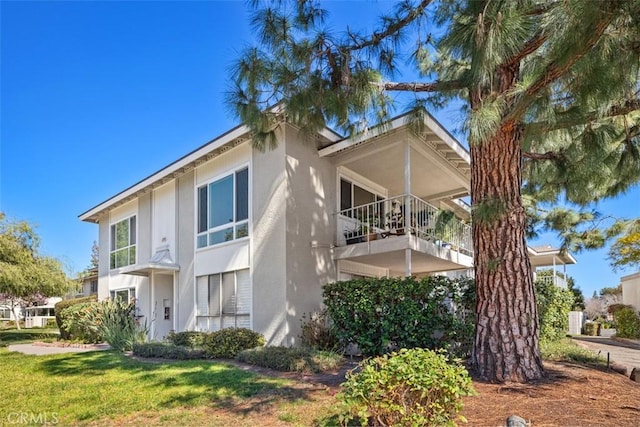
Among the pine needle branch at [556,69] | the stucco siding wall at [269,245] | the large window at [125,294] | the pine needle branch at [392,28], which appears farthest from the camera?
the large window at [125,294]

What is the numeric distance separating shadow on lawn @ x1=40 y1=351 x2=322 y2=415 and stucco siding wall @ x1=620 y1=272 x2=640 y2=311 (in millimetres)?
21411

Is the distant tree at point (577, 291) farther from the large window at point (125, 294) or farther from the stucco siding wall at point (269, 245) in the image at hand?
the large window at point (125, 294)

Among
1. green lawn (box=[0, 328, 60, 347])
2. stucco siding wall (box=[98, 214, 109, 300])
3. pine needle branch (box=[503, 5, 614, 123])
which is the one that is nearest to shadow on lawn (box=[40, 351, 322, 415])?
pine needle branch (box=[503, 5, 614, 123])

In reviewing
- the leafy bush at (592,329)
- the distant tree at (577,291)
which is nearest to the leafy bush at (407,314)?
the leafy bush at (592,329)

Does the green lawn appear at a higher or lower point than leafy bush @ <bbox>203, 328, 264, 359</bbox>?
lower

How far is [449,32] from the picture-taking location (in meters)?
5.24

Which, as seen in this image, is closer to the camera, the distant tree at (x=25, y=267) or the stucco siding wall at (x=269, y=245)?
the stucco siding wall at (x=269, y=245)

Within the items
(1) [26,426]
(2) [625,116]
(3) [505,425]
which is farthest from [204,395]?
(2) [625,116]

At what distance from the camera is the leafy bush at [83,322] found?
1476 centimetres

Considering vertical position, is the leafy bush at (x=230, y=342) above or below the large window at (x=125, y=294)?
below

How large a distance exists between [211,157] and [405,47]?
8.09 meters

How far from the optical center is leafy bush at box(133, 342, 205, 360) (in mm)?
9984

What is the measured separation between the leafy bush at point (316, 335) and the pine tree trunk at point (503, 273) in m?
4.72

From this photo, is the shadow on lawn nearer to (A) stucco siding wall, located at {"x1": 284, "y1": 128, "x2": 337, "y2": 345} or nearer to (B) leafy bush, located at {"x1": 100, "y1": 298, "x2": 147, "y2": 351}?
(B) leafy bush, located at {"x1": 100, "y1": 298, "x2": 147, "y2": 351}
